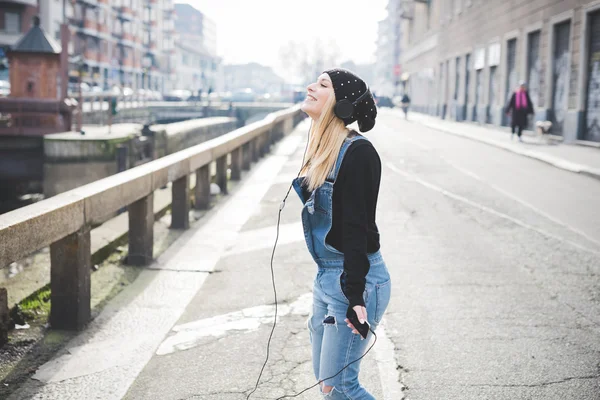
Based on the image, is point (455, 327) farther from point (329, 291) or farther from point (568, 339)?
point (329, 291)

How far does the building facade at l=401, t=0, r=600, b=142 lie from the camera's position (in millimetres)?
22828

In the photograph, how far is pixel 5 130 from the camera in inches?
976

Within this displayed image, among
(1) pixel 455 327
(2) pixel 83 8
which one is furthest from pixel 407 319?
(2) pixel 83 8

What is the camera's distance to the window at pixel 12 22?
60312 millimetres

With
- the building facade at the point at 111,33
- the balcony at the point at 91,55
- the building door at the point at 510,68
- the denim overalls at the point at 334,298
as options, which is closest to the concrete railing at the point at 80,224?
the denim overalls at the point at 334,298

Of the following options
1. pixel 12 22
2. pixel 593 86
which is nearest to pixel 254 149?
pixel 593 86

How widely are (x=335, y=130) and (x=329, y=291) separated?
23.4 inches

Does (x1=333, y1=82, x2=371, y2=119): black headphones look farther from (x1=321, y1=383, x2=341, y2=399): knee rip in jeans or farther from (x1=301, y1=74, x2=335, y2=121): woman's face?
(x1=321, y1=383, x2=341, y2=399): knee rip in jeans

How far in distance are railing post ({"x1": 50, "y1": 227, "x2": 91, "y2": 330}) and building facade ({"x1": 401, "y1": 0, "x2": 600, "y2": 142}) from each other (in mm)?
19730

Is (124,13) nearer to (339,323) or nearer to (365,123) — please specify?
(365,123)

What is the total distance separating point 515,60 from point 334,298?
98.0 ft

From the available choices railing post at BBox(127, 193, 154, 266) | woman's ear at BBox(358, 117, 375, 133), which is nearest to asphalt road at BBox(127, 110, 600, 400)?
railing post at BBox(127, 193, 154, 266)

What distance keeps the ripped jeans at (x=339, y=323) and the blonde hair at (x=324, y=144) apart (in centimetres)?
35

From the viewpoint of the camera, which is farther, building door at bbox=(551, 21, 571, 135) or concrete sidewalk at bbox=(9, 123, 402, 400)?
building door at bbox=(551, 21, 571, 135)
